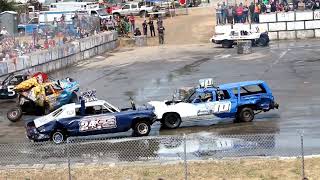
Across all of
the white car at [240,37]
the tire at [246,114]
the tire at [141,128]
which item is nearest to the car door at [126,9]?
the white car at [240,37]

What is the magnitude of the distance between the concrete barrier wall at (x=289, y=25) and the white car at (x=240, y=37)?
3038mm

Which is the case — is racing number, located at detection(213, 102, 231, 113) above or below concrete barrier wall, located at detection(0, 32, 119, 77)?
below

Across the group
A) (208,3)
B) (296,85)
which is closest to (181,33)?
(208,3)

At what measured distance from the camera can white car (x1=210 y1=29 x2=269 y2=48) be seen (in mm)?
51906

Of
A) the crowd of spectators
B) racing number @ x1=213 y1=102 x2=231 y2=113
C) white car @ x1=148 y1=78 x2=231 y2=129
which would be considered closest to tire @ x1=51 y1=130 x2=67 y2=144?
white car @ x1=148 y1=78 x2=231 y2=129

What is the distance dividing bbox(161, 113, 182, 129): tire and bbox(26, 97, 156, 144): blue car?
40.1 inches

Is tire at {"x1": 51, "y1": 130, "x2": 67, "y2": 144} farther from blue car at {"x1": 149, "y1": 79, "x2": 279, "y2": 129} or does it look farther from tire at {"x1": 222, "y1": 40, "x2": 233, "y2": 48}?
tire at {"x1": 222, "y1": 40, "x2": 233, "y2": 48}

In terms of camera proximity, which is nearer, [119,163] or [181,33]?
[119,163]

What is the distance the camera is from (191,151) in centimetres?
1778

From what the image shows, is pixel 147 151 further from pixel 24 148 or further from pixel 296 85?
pixel 296 85

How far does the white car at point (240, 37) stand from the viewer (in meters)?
51.9

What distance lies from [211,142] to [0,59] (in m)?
21.5

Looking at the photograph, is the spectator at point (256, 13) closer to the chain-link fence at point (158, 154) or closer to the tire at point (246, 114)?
the tire at point (246, 114)

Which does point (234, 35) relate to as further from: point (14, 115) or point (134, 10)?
point (14, 115)
